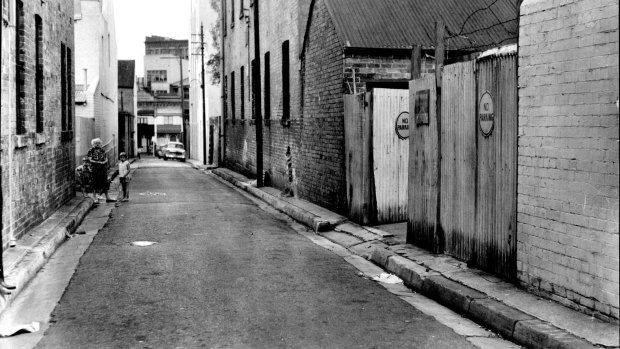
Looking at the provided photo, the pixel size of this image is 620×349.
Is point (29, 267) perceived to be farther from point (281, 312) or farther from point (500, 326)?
point (500, 326)

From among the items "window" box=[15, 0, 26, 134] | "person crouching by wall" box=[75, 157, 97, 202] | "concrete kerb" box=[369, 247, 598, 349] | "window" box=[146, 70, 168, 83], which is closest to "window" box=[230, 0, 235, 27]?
"person crouching by wall" box=[75, 157, 97, 202]

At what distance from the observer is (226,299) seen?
7.15 m

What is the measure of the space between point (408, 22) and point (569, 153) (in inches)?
316

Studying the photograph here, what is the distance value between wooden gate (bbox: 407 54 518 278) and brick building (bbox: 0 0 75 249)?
18.1 ft

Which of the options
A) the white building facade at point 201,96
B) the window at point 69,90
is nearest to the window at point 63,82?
the window at point 69,90

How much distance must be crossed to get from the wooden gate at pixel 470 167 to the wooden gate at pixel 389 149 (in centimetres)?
198

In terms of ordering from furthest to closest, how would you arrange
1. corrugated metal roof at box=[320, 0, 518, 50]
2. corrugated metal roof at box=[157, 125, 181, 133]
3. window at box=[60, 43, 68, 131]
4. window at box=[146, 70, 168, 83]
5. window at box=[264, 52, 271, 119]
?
window at box=[146, 70, 168, 83] → corrugated metal roof at box=[157, 125, 181, 133] → window at box=[264, 52, 271, 119] → window at box=[60, 43, 68, 131] → corrugated metal roof at box=[320, 0, 518, 50]

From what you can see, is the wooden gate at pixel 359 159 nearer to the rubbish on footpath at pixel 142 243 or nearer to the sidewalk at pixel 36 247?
the rubbish on footpath at pixel 142 243

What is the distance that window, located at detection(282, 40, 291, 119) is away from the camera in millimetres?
19172

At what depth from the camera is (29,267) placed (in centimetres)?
841

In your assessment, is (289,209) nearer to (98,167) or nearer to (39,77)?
(98,167)

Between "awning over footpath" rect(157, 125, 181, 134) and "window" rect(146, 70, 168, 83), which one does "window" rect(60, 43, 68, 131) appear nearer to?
"awning over footpath" rect(157, 125, 181, 134)

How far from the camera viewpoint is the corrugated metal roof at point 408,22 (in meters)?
13.2

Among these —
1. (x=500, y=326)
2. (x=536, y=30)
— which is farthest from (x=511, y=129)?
(x=500, y=326)
